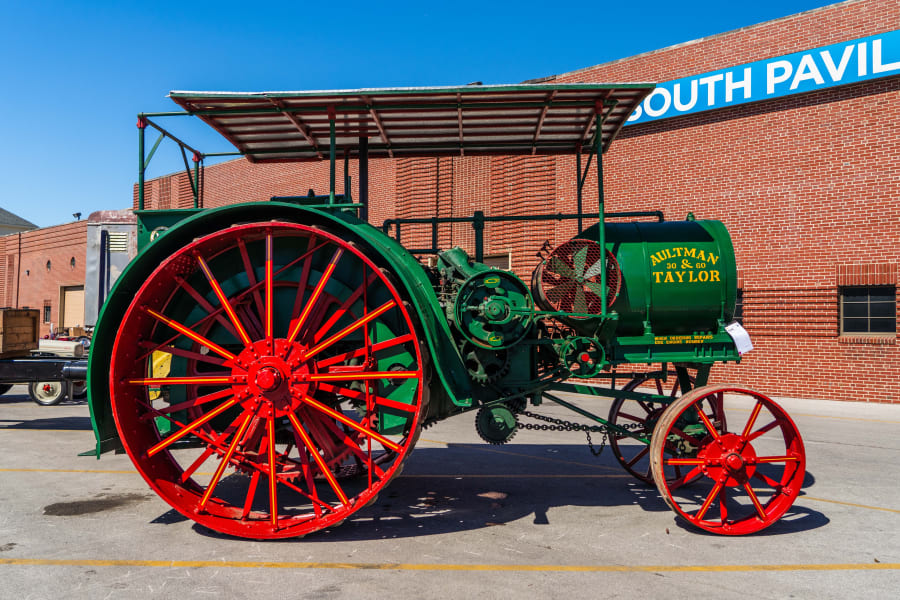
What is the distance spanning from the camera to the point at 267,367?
14.1ft

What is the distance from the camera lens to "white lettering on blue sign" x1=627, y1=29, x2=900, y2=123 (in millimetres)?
12203

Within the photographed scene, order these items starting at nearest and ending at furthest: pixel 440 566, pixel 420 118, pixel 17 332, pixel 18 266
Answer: pixel 440 566 < pixel 420 118 < pixel 17 332 < pixel 18 266

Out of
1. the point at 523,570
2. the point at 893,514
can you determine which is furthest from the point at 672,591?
the point at 893,514

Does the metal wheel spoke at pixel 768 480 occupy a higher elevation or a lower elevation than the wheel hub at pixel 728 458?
lower

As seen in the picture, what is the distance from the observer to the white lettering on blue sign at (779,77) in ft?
40.0

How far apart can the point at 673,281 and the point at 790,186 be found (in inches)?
397

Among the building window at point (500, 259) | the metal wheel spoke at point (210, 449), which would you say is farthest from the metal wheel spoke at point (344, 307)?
the building window at point (500, 259)

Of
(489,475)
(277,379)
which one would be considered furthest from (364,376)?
(489,475)

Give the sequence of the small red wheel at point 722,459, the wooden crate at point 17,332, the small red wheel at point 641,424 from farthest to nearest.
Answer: the wooden crate at point 17,332 < the small red wheel at point 641,424 < the small red wheel at point 722,459

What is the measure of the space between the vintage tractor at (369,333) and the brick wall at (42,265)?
30.8 meters

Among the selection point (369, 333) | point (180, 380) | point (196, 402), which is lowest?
point (196, 402)

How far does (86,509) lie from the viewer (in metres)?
5.17

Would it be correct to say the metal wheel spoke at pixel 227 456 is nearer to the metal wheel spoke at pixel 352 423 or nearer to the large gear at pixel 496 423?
the metal wheel spoke at pixel 352 423

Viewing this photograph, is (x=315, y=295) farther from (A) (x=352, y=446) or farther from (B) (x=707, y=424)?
(B) (x=707, y=424)
